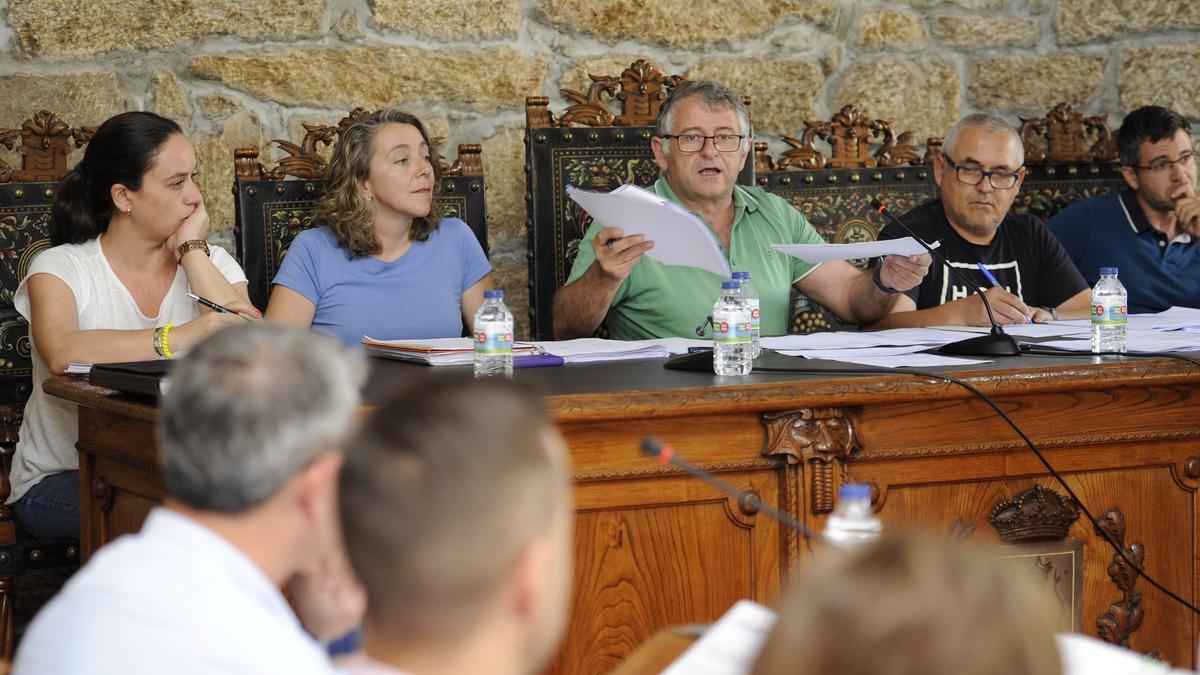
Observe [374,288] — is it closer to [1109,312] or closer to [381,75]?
[381,75]

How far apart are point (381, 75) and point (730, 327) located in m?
1.81

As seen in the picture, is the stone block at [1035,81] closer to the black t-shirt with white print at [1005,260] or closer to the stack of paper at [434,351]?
the black t-shirt with white print at [1005,260]

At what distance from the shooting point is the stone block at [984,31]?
443 cm

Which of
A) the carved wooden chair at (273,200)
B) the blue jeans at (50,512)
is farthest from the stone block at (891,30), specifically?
the blue jeans at (50,512)

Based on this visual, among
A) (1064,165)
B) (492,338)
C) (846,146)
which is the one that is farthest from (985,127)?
(492,338)

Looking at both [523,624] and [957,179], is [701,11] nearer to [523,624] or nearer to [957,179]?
[957,179]

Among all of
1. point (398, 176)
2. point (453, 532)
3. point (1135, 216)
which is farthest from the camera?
point (1135, 216)

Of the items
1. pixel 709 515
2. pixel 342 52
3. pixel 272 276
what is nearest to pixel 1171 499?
pixel 709 515

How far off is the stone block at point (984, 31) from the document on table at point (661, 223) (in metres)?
2.01

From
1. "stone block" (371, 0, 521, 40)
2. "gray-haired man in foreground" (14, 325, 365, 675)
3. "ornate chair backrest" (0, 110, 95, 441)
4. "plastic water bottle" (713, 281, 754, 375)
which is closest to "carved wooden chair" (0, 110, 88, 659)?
"ornate chair backrest" (0, 110, 95, 441)

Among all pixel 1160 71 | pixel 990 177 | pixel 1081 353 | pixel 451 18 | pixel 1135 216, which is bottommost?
pixel 1081 353

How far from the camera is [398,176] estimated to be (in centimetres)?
334

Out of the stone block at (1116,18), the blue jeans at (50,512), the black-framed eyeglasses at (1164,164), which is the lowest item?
the blue jeans at (50,512)

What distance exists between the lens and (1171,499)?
2.49 meters
